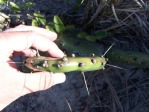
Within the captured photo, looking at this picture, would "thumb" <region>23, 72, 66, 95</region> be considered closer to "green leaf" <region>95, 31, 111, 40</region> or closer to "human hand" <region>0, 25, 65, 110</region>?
"human hand" <region>0, 25, 65, 110</region>

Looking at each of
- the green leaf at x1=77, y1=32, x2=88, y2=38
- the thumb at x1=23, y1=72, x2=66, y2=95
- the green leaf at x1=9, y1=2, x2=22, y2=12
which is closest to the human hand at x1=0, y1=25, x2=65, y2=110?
the thumb at x1=23, y1=72, x2=66, y2=95

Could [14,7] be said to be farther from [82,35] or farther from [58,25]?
[82,35]

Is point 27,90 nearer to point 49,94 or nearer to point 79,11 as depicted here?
point 49,94

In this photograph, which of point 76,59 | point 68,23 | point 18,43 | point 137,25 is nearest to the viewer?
point 76,59

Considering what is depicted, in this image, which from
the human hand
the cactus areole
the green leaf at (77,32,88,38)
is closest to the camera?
the cactus areole

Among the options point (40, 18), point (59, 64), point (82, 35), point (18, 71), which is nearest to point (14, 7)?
point (40, 18)

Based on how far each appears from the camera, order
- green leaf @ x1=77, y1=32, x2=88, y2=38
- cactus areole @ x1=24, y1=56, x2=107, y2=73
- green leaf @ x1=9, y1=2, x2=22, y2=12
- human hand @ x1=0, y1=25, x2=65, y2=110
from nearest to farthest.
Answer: cactus areole @ x1=24, y1=56, x2=107, y2=73 < human hand @ x1=0, y1=25, x2=65, y2=110 < green leaf @ x1=77, y1=32, x2=88, y2=38 < green leaf @ x1=9, y1=2, x2=22, y2=12

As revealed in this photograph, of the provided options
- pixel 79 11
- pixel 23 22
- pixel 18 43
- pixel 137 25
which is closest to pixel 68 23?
pixel 79 11

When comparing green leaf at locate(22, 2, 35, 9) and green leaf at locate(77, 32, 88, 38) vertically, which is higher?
green leaf at locate(22, 2, 35, 9)
